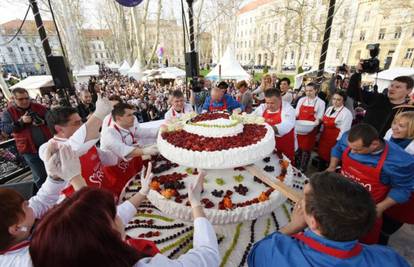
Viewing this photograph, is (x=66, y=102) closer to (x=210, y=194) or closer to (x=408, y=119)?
(x=210, y=194)

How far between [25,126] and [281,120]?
4.62 m

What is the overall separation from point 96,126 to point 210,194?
1.46 m

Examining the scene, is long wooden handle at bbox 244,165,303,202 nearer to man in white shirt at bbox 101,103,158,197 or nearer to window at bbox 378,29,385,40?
man in white shirt at bbox 101,103,158,197

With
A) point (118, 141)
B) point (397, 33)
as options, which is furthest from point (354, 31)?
point (118, 141)

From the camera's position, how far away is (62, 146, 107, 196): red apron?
8.02ft

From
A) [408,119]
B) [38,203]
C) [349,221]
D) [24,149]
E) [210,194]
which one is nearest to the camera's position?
[349,221]

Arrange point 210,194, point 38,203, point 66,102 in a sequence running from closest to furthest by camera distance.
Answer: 1. point 38,203
2. point 210,194
3. point 66,102

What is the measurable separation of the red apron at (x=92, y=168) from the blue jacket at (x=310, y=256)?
210 cm

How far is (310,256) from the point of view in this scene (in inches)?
44.9

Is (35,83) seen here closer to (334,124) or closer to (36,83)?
(36,83)

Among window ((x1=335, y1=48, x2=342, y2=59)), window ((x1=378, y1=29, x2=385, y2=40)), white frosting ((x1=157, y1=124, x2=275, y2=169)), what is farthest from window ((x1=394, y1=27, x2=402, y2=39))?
white frosting ((x1=157, y1=124, x2=275, y2=169))

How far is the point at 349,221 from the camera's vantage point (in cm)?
106

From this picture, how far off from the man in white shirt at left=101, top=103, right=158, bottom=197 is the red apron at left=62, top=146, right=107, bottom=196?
236 millimetres

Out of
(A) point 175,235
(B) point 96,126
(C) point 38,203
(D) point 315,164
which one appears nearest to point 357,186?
(A) point 175,235
